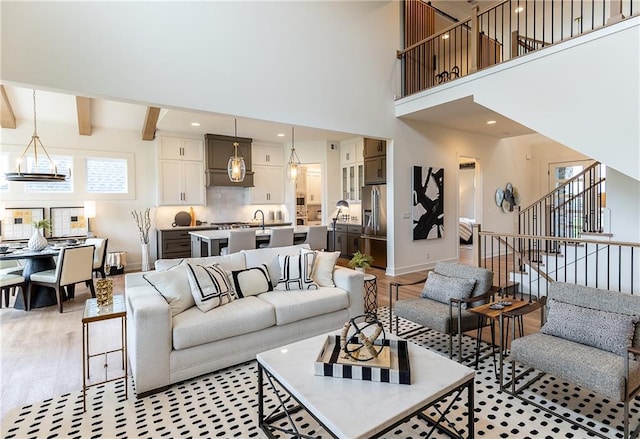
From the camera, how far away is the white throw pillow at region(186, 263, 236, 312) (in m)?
2.80

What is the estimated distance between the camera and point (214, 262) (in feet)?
10.6

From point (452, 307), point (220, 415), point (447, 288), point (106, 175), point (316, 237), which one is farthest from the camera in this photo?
point (106, 175)

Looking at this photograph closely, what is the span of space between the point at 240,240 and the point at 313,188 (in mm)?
5358

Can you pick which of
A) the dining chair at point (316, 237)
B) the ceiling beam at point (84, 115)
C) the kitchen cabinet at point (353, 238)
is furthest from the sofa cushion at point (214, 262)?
the kitchen cabinet at point (353, 238)

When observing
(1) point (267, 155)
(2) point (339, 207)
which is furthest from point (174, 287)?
(1) point (267, 155)

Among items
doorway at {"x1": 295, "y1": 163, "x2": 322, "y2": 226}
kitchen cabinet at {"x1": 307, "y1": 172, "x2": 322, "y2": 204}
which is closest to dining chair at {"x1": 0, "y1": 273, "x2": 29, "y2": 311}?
doorway at {"x1": 295, "y1": 163, "x2": 322, "y2": 226}

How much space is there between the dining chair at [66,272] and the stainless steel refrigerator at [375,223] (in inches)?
185

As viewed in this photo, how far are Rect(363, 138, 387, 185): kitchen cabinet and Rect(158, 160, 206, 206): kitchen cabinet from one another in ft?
11.9

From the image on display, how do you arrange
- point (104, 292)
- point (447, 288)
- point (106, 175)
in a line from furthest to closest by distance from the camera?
point (106, 175) < point (447, 288) < point (104, 292)

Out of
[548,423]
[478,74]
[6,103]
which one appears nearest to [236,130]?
[6,103]

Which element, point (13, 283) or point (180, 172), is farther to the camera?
point (180, 172)

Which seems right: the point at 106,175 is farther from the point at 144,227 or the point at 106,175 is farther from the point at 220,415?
the point at 220,415

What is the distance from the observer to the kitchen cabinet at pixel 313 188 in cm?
997

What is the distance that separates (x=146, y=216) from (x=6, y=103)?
2805 mm
